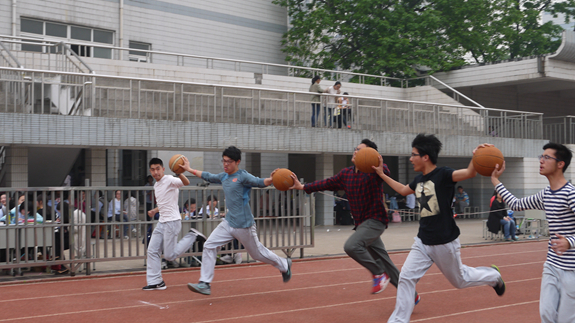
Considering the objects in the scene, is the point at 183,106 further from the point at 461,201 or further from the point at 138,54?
the point at 461,201

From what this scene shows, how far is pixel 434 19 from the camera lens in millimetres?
30141

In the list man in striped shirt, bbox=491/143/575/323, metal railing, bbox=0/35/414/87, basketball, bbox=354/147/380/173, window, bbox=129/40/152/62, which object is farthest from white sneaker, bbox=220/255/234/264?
window, bbox=129/40/152/62

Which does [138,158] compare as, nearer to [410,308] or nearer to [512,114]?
[512,114]

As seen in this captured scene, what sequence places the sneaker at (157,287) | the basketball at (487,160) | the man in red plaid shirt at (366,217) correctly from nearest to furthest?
the basketball at (487,160), the man in red plaid shirt at (366,217), the sneaker at (157,287)

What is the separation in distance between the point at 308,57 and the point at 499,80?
32.5ft

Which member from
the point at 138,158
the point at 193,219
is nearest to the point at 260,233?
the point at 193,219

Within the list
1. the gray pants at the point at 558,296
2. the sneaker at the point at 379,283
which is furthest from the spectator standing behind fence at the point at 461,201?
the gray pants at the point at 558,296

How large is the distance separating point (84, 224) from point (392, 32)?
24370mm

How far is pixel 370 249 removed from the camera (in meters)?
7.36

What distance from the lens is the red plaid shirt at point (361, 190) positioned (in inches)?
277

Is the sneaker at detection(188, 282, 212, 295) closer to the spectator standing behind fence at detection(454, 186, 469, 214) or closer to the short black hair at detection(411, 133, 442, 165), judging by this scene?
the short black hair at detection(411, 133, 442, 165)

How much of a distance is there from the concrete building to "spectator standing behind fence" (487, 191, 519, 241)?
5630 mm

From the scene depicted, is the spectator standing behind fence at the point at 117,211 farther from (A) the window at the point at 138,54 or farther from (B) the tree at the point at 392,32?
(B) the tree at the point at 392,32

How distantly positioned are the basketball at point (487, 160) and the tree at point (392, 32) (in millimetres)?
24691
